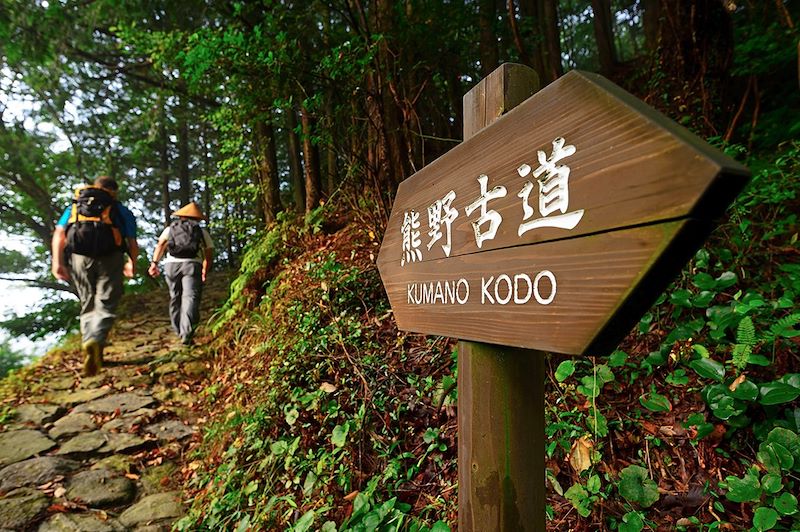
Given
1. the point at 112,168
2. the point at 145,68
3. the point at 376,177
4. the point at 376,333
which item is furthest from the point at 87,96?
the point at 376,333

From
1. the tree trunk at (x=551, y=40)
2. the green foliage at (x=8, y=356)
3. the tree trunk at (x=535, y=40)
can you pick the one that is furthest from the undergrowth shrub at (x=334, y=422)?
the green foliage at (x=8, y=356)

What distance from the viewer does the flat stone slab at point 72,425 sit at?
12.1 ft

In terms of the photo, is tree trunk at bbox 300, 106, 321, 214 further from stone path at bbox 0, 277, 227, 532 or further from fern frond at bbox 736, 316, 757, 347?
fern frond at bbox 736, 316, 757, 347

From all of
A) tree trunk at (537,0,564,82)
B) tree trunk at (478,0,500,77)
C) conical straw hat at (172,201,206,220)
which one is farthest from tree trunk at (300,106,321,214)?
tree trunk at (537,0,564,82)

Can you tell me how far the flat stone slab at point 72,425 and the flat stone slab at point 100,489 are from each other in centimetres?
74

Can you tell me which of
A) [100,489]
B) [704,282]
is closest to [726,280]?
[704,282]

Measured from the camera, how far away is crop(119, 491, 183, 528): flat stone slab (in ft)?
8.91

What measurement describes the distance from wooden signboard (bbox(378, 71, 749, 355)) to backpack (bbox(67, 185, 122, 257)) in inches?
198

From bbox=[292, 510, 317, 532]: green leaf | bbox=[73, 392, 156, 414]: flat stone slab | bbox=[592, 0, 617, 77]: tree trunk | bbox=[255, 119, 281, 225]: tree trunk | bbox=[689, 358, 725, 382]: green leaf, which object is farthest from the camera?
bbox=[592, 0, 617, 77]: tree trunk

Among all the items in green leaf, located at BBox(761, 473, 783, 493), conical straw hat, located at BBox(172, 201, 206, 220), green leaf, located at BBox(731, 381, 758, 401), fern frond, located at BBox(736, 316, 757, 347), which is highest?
conical straw hat, located at BBox(172, 201, 206, 220)

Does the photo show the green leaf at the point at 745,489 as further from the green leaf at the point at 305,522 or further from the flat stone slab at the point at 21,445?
the flat stone slab at the point at 21,445

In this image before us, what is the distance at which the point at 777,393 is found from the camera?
64.7 inches

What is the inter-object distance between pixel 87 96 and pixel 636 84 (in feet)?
41.6

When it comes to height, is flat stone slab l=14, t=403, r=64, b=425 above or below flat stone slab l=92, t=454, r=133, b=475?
above
